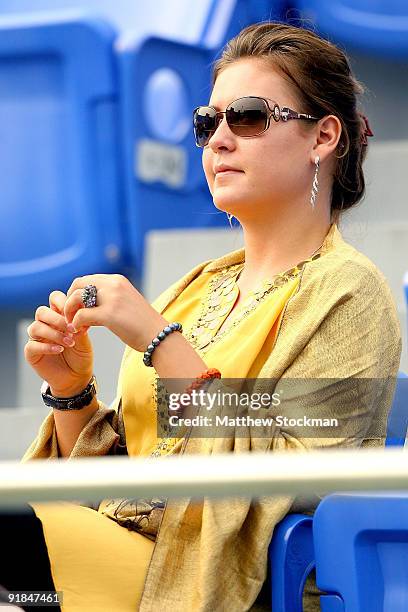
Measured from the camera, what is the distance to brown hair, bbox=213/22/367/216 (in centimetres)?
210

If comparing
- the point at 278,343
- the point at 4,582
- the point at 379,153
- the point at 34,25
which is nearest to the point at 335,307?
the point at 278,343

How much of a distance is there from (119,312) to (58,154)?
2.56 meters

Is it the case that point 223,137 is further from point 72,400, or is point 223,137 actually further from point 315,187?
point 72,400

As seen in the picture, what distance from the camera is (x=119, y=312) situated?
6.26 ft

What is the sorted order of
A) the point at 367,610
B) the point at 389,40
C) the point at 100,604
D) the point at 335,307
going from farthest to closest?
the point at 389,40 < the point at 335,307 < the point at 100,604 < the point at 367,610

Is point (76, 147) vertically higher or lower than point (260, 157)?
lower

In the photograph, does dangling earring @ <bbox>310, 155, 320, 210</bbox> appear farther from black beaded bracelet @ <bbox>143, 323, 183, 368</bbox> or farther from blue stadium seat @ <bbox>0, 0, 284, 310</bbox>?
blue stadium seat @ <bbox>0, 0, 284, 310</bbox>

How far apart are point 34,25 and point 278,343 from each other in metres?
2.65

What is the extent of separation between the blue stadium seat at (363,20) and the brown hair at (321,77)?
2.39 m

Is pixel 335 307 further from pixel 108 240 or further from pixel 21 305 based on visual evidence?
pixel 21 305

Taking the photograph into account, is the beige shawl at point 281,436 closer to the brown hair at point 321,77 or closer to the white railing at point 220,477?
the brown hair at point 321,77

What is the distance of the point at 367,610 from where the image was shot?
167 centimetres

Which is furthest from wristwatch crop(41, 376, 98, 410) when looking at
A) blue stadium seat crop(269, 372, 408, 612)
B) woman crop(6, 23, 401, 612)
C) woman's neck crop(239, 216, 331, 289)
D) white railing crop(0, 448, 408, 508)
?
white railing crop(0, 448, 408, 508)

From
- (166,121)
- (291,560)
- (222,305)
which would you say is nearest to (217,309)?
(222,305)
